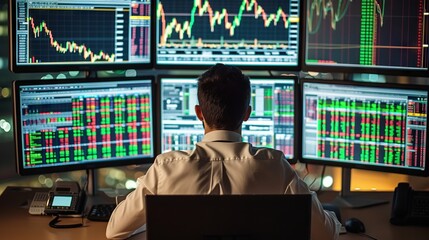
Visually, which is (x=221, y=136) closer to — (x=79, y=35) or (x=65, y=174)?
(x=79, y=35)

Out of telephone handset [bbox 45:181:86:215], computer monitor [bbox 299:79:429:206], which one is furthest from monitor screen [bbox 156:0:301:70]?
telephone handset [bbox 45:181:86:215]

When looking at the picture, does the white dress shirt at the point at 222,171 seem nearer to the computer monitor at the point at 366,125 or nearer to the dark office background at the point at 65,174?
the computer monitor at the point at 366,125

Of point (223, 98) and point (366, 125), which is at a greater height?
point (223, 98)

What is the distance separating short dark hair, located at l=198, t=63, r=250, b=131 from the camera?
2404 mm

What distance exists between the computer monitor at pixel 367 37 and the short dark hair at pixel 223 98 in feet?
2.81

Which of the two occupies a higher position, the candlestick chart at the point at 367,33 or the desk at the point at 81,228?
the candlestick chart at the point at 367,33

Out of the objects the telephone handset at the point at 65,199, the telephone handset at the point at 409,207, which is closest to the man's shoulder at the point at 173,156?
the telephone handset at the point at 65,199

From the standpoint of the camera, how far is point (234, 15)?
324cm

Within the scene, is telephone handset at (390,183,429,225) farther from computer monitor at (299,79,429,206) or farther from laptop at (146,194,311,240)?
laptop at (146,194,311,240)

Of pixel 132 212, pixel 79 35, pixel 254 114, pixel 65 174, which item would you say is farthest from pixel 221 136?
pixel 65 174

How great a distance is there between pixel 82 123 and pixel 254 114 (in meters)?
0.72

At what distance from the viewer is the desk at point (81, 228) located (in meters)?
2.78

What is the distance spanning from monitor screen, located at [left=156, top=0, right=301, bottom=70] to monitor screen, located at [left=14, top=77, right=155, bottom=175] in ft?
0.69

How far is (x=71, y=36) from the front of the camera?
3.12 m
